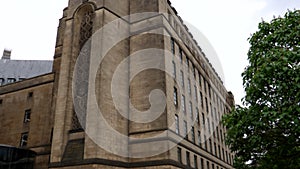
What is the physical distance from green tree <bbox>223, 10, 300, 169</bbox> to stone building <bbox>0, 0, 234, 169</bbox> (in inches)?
412

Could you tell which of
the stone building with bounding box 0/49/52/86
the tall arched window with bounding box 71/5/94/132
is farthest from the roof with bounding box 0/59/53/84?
the tall arched window with bounding box 71/5/94/132

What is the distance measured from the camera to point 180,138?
27.3 meters

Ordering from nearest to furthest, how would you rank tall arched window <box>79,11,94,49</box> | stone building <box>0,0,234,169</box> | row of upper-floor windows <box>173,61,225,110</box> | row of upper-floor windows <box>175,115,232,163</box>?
stone building <box>0,0,234,169</box> < tall arched window <box>79,11,94,49</box> < row of upper-floor windows <box>175,115,232,163</box> < row of upper-floor windows <box>173,61,225,110</box>

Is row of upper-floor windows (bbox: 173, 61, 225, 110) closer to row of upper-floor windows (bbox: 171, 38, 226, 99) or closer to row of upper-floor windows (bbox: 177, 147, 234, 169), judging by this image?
row of upper-floor windows (bbox: 171, 38, 226, 99)

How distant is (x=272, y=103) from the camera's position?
13750mm

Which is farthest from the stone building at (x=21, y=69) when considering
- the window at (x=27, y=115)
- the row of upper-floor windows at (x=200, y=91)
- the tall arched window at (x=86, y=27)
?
the row of upper-floor windows at (x=200, y=91)

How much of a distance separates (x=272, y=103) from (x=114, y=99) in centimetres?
1617

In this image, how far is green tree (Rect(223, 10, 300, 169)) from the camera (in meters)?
12.6

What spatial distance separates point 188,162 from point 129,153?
6755 millimetres

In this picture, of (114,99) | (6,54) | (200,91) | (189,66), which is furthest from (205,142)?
(6,54)

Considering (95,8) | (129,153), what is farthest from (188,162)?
(95,8)

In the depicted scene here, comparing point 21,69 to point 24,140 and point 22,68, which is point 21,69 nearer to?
point 22,68

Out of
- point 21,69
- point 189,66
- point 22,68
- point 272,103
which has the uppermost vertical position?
point 22,68

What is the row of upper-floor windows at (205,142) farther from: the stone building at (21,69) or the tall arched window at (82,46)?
the stone building at (21,69)
